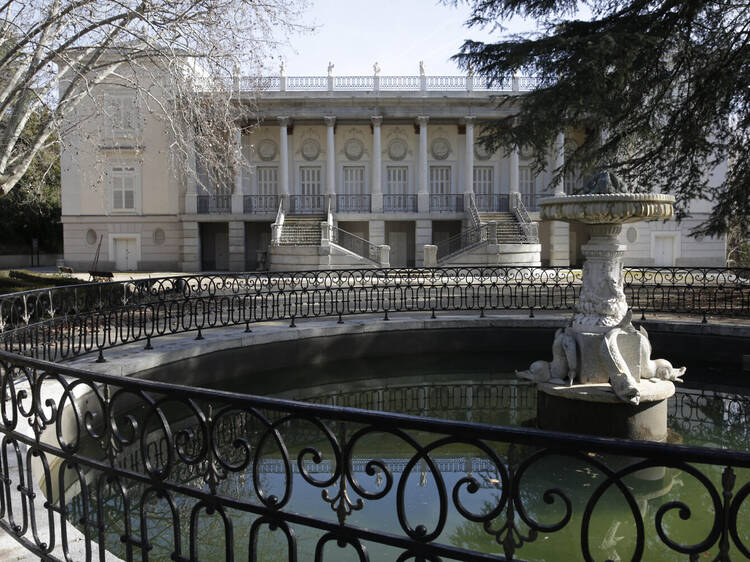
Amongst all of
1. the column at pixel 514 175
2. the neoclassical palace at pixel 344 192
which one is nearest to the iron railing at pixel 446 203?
the neoclassical palace at pixel 344 192

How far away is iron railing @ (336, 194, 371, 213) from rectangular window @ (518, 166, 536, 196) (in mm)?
8493

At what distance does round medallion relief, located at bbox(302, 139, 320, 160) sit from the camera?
3359 cm

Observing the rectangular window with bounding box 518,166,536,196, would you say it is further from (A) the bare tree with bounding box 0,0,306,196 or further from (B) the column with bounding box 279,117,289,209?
(A) the bare tree with bounding box 0,0,306,196

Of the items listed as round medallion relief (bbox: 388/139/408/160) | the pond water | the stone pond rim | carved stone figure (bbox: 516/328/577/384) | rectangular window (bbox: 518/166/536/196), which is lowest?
the pond water

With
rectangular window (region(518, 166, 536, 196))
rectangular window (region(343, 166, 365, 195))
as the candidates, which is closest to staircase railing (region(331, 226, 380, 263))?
rectangular window (region(343, 166, 365, 195))

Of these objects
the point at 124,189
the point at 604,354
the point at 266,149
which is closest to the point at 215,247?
the point at 124,189

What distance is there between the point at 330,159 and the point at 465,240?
8.02 metres

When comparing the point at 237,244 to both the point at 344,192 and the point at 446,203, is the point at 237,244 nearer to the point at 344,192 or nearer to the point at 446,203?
the point at 344,192

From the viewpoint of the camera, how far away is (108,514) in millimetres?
5480

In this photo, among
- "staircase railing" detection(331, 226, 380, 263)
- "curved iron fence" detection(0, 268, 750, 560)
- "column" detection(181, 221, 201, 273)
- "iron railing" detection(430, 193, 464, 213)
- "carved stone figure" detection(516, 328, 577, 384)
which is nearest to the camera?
"curved iron fence" detection(0, 268, 750, 560)

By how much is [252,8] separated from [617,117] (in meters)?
7.95

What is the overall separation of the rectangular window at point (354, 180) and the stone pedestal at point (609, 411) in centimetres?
2755

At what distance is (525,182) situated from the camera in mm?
34219

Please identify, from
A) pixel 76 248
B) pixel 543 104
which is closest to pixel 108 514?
pixel 543 104
